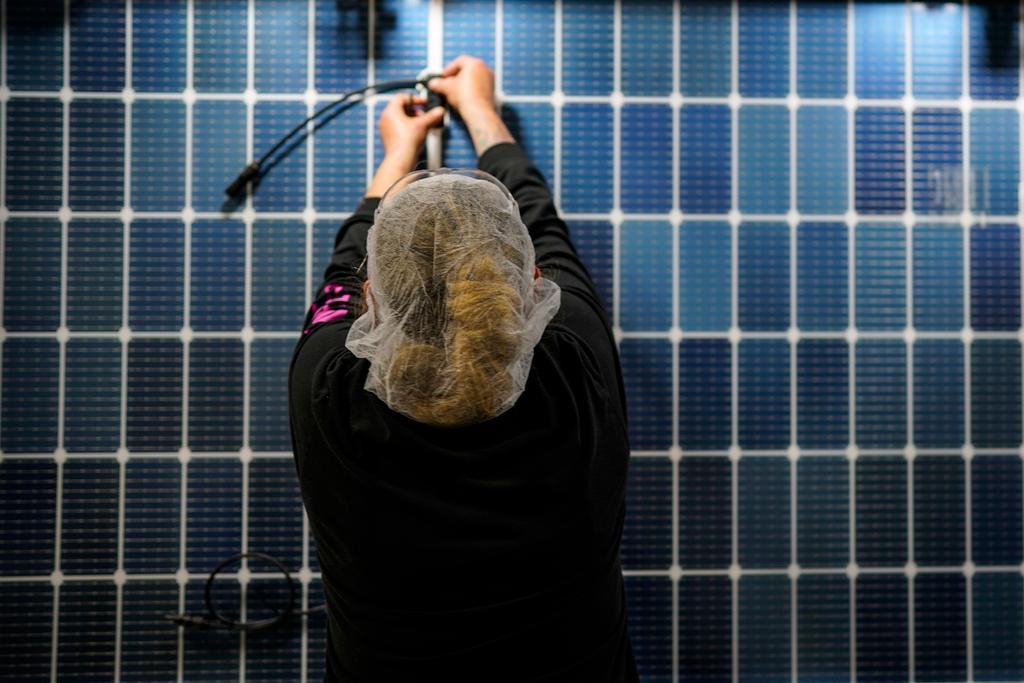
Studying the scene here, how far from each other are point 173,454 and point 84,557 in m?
0.34

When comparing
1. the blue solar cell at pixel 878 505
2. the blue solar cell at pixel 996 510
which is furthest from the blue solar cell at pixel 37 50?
the blue solar cell at pixel 996 510

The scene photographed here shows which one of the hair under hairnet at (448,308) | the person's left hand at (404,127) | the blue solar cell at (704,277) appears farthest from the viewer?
the blue solar cell at (704,277)

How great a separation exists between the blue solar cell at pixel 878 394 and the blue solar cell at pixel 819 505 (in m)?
0.11

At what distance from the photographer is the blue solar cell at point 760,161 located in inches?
72.9

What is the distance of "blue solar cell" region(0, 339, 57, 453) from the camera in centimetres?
178

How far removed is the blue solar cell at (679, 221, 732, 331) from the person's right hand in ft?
Answer: 1.98

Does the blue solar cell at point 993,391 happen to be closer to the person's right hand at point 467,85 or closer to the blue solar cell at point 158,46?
the person's right hand at point 467,85

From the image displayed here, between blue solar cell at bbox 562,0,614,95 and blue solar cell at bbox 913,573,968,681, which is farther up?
blue solar cell at bbox 562,0,614,95

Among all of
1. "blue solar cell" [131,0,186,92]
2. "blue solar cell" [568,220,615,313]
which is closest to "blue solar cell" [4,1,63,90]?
"blue solar cell" [131,0,186,92]

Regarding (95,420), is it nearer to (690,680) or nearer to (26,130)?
(26,130)

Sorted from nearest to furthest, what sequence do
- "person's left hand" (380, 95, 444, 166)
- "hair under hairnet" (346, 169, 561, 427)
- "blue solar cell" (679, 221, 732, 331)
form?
"hair under hairnet" (346, 169, 561, 427), "person's left hand" (380, 95, 444, 166), "blue solar cell" (679, 221, 732, 331)

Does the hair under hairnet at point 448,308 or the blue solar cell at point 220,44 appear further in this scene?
the blue solar cell at point 220,44

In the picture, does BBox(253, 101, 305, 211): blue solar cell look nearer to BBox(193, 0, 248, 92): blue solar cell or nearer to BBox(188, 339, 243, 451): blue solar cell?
BBox(193, 0, 248, 92): blue solar cell

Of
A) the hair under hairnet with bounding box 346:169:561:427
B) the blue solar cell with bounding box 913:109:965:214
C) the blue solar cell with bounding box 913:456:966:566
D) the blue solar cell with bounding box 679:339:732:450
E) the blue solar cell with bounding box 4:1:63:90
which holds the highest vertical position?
the blue solar cell with bounding box 4:1:63:90
